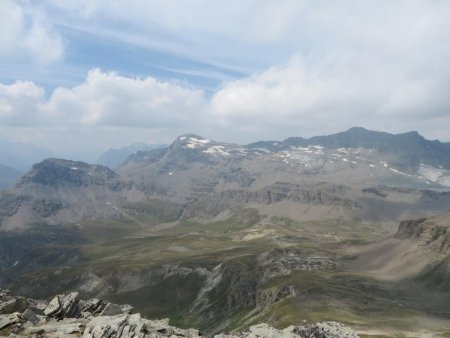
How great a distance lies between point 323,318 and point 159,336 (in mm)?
139982

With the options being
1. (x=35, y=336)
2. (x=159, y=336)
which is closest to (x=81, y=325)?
(x=35, y=336)

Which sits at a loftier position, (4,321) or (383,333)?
(4,321)

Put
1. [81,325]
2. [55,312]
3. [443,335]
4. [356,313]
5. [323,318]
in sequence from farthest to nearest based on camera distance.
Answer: [356,313]
[323,318]
[443,335]
[55,312]
[81,325]

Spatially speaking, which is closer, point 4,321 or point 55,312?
point 4,321

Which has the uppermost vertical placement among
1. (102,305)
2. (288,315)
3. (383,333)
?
(102,305)

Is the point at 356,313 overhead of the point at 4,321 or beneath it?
beneath

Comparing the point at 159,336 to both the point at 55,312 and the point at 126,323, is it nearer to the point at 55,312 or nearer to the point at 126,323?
the point at 126,323

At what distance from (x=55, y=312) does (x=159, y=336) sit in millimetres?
29065

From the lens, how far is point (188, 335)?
62.6 m

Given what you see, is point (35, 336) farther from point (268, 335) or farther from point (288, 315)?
point (288, 315)

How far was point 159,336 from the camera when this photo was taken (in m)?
55.1

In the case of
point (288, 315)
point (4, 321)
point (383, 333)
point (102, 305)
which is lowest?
point (288, 315)

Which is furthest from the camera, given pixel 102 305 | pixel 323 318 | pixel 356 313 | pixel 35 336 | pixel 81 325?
pixel 356 313

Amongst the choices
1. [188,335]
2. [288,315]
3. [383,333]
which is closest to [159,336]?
[188,335]
